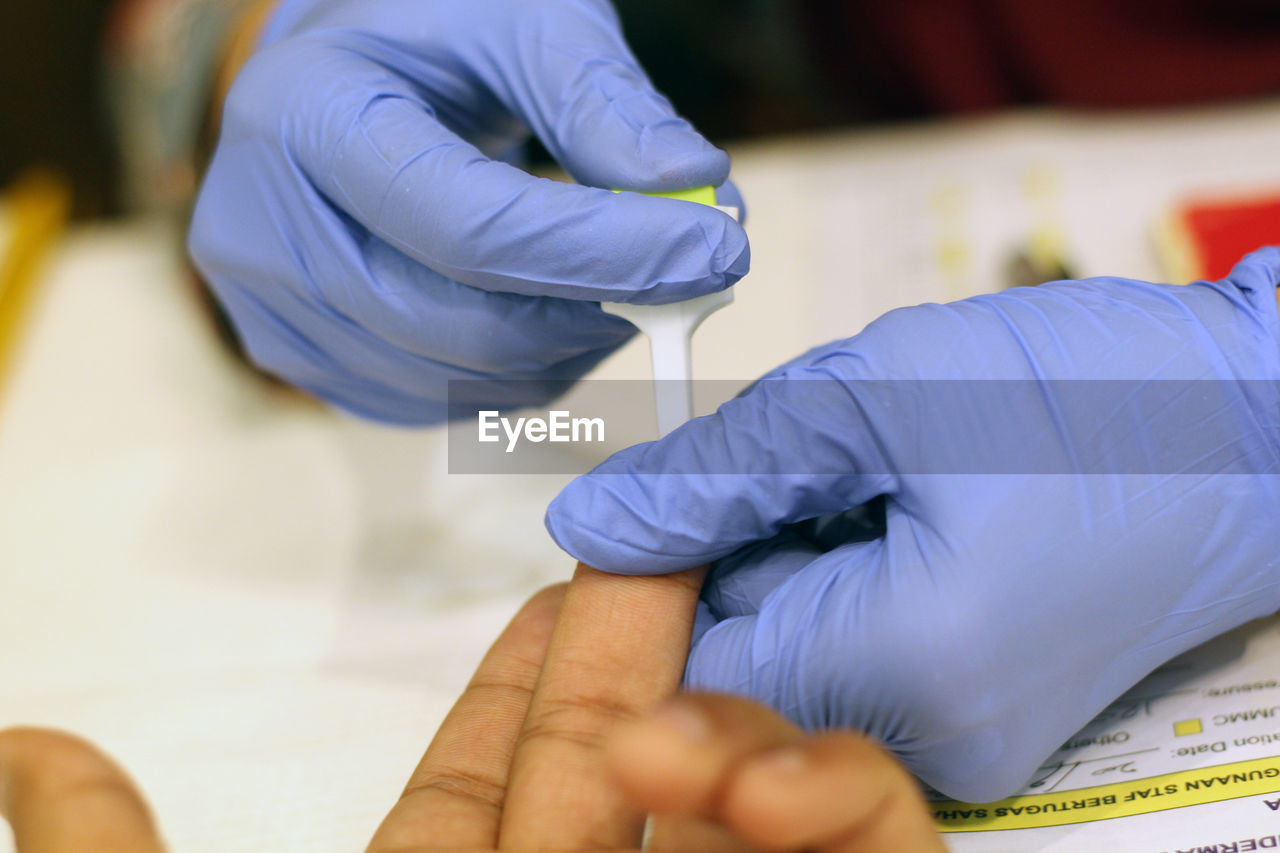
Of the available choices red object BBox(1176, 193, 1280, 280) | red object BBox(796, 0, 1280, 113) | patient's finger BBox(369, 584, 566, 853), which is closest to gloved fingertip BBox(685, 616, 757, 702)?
patient's finger BBox(369, 584, 566, 853)

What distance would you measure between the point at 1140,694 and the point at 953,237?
2.23 feet

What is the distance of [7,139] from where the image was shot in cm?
220

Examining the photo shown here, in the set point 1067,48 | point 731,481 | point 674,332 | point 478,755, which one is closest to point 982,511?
point 731,481

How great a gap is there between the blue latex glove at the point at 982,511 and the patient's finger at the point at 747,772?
14 centimetres

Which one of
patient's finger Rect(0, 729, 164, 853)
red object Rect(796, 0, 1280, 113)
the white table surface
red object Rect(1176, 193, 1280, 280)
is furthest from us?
red object Rect(796, 0, 1280, 113)

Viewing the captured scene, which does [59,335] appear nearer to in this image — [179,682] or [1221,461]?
[179,682]

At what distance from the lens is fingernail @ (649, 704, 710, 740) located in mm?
422

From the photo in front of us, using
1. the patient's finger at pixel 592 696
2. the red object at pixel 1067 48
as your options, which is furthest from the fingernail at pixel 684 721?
the red object at pixel 1067 48

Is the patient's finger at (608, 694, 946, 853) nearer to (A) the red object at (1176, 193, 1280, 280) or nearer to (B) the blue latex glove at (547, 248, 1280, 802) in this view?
(B) the blue latex glove at (547, 248, 1280, 802)

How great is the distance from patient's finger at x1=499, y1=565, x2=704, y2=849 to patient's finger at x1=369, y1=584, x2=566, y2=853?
4cm

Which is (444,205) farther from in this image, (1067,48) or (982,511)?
(1067,48)

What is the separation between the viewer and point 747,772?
42cm

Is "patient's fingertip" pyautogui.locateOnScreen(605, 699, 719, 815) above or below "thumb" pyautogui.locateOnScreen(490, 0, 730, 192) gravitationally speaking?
below

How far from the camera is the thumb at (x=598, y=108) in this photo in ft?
2.33
